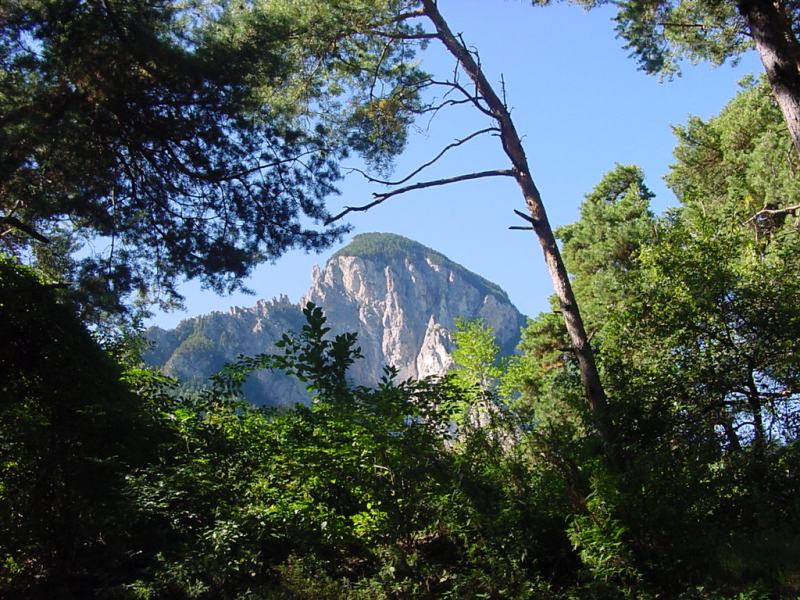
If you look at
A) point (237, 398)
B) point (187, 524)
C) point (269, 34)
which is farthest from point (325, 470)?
point (269, 34)

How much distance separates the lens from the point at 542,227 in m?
6.95

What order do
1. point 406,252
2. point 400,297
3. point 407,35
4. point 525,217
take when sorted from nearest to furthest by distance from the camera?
1. point 525,217
2. point 407,35
3. point 400,297
4. point 406,252

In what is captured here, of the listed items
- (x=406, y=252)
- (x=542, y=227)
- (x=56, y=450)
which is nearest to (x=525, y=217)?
(x=542, y=227)

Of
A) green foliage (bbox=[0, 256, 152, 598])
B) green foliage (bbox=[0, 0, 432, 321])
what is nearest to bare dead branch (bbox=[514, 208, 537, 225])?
green foliage (bbox=[0, 0, 432, 321])

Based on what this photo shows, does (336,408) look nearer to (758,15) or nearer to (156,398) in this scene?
(156,398)

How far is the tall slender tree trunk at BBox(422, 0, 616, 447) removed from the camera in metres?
5.95

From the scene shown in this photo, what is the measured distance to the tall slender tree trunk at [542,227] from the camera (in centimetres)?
595

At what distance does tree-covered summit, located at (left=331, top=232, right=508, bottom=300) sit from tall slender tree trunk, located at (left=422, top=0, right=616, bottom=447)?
419ft

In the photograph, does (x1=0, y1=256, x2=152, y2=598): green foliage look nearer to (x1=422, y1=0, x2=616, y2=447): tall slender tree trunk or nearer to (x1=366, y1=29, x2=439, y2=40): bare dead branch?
(x1=422, y1=0, x2=616, y2=447): tall slender tree trunk

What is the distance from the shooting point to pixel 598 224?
57.2 ft

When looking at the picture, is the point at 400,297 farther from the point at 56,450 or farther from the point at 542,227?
the point at 56,450

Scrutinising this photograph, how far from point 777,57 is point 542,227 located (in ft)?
8.63

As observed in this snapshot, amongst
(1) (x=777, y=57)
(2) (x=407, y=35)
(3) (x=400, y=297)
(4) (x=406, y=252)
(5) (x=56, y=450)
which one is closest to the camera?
(5) (x=56, y=450)

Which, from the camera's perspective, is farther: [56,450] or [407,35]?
[407,35]
